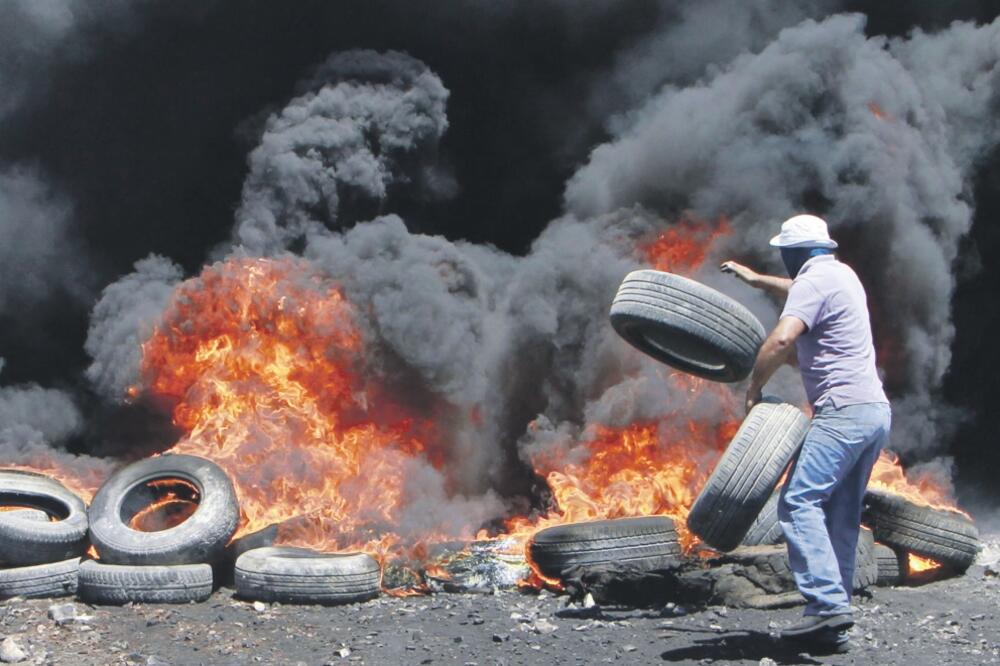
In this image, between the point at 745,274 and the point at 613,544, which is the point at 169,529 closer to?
the point at 613,544

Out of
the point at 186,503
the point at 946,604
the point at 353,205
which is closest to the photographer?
the point at 946,604

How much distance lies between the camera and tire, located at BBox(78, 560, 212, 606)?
7551 mm

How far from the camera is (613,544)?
760 centimetres

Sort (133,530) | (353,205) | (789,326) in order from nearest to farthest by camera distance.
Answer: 1. (789,326)
2. (133,530)
3. (353,205)

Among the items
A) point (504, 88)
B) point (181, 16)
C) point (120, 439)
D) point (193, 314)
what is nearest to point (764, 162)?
point (504, 88)

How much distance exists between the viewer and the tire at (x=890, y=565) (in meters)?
8.10

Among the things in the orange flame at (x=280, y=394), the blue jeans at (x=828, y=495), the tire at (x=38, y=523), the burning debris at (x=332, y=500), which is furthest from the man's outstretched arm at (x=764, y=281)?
the tire at (x=38, y=523)

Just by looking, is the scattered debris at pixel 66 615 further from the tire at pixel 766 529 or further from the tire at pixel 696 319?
the tire at pixel 766 529

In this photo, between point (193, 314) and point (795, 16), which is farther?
point (795, 16)

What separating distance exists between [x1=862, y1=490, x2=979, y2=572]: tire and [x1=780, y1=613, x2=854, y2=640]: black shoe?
292 cm

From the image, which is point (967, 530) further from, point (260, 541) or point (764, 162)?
point (260, 541)

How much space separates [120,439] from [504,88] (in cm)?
596

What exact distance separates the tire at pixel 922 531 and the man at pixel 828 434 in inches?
99.3

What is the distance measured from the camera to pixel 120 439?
39.5 feet
